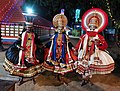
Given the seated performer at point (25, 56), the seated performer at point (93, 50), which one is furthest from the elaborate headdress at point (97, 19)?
the seated performer at point (25, 56)

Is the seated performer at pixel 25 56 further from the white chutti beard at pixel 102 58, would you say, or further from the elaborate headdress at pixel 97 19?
the elaborate headdress at pixel 97 19

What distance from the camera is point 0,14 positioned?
11.7m

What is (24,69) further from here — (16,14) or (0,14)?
(16,14)

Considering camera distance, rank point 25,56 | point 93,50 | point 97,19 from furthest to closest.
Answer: point 97,19 < point 93,50 < point 25,56

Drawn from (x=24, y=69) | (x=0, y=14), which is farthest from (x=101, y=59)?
(x=0, y=14)

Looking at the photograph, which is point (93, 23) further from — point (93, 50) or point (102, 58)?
point (102, 58)

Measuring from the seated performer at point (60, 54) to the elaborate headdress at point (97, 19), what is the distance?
0.72m

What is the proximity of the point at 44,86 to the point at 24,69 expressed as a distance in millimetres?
757

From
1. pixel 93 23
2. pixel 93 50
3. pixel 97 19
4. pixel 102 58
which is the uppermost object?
pixel 97 19

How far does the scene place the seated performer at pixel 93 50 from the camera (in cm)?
564

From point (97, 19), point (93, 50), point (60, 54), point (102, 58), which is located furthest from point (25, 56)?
point (97, 19)

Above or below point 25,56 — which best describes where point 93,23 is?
above

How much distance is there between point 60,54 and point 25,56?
3.33ft

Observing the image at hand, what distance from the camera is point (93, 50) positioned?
585 cm
